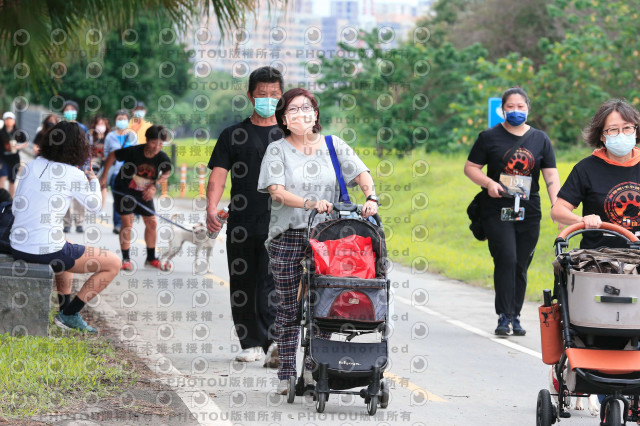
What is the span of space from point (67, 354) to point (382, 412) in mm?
2498

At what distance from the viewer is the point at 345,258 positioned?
664 cm

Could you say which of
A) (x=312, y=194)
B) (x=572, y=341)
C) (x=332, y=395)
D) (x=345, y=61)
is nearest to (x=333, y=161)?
(x=312, y=194)

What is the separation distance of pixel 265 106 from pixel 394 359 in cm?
239

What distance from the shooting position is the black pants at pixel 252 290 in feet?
27.1

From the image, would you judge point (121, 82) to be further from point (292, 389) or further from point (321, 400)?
point (321, 400)

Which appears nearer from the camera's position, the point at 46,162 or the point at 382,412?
the point at 382,412

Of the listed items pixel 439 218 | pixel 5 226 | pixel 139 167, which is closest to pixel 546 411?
pixel 5 226

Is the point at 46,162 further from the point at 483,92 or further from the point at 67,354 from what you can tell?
the point at 483,92

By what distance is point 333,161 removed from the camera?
7.14 metres

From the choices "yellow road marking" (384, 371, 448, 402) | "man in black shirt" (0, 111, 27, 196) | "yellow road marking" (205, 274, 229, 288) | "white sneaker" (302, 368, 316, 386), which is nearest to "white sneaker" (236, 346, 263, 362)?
"yellow road marking" (384, 371, 448, 402)

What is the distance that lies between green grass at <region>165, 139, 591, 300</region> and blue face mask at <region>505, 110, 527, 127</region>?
3.61 m

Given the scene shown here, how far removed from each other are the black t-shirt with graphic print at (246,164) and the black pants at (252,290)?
0.15m

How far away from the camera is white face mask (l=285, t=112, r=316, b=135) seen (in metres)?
7.07

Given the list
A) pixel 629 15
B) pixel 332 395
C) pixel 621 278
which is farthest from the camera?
pixel 629 15
